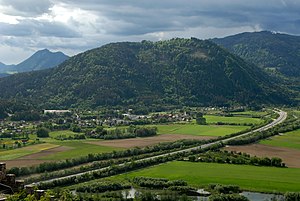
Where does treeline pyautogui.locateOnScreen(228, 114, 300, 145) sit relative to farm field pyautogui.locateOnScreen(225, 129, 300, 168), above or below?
above

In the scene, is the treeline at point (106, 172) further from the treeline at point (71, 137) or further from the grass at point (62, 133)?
the grass at point (62, 133)

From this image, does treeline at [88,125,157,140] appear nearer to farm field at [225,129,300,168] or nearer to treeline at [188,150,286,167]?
farm field at [225,129,300,168]

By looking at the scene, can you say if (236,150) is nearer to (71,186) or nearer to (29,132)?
(71,186)

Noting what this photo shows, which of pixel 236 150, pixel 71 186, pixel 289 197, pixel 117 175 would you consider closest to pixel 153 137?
pixel 236 150

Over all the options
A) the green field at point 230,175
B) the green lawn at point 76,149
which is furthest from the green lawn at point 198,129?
the green field at point 230,175

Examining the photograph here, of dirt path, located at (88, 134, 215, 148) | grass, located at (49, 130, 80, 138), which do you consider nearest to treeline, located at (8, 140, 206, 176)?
dirt path, located at (88, 134, 215, 148)
